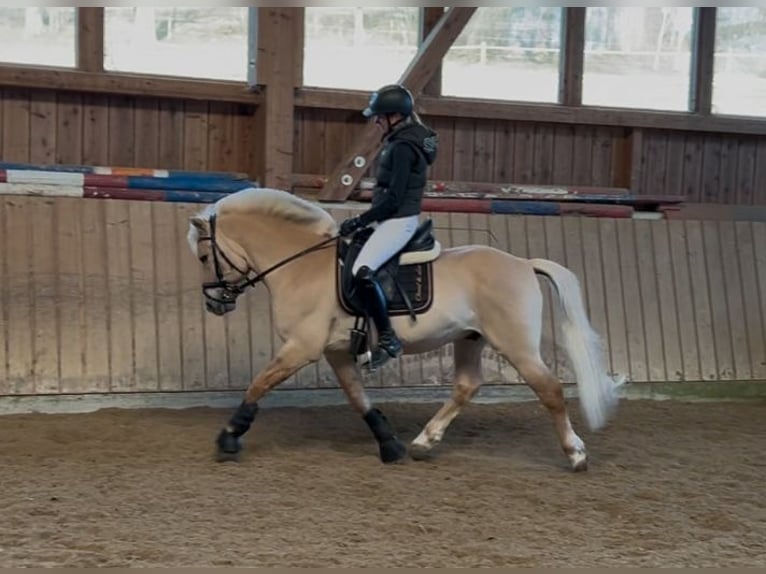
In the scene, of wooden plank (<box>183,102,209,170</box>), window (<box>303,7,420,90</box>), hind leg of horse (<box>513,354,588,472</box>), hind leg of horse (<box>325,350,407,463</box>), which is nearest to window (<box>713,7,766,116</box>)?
window (<box>303,7,420,90</box>)

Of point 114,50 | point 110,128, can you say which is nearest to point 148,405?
point 110,128

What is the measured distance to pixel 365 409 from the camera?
5.06 m

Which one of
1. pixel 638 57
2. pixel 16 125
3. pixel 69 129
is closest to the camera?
pixel 16 125

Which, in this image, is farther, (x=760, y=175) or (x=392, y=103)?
(x=760, y=175)

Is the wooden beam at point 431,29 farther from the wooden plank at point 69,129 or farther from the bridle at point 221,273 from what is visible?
the bridle at point 221,273

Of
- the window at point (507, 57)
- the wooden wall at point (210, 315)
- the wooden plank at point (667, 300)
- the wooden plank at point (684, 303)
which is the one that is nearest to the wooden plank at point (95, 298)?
the wooden wall at point (210, 315)

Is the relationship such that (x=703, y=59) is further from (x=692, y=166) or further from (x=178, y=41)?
(x=178, y=41)

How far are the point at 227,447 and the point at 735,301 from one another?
477cm

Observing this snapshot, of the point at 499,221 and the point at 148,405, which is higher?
the point at 499,221

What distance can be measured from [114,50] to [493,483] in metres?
4.78

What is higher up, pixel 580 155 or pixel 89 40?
pixel 89 40

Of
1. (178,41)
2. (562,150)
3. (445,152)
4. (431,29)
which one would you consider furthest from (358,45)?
(562,150)

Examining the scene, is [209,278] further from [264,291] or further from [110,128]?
[110,128]

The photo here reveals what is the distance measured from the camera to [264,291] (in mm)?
6688
